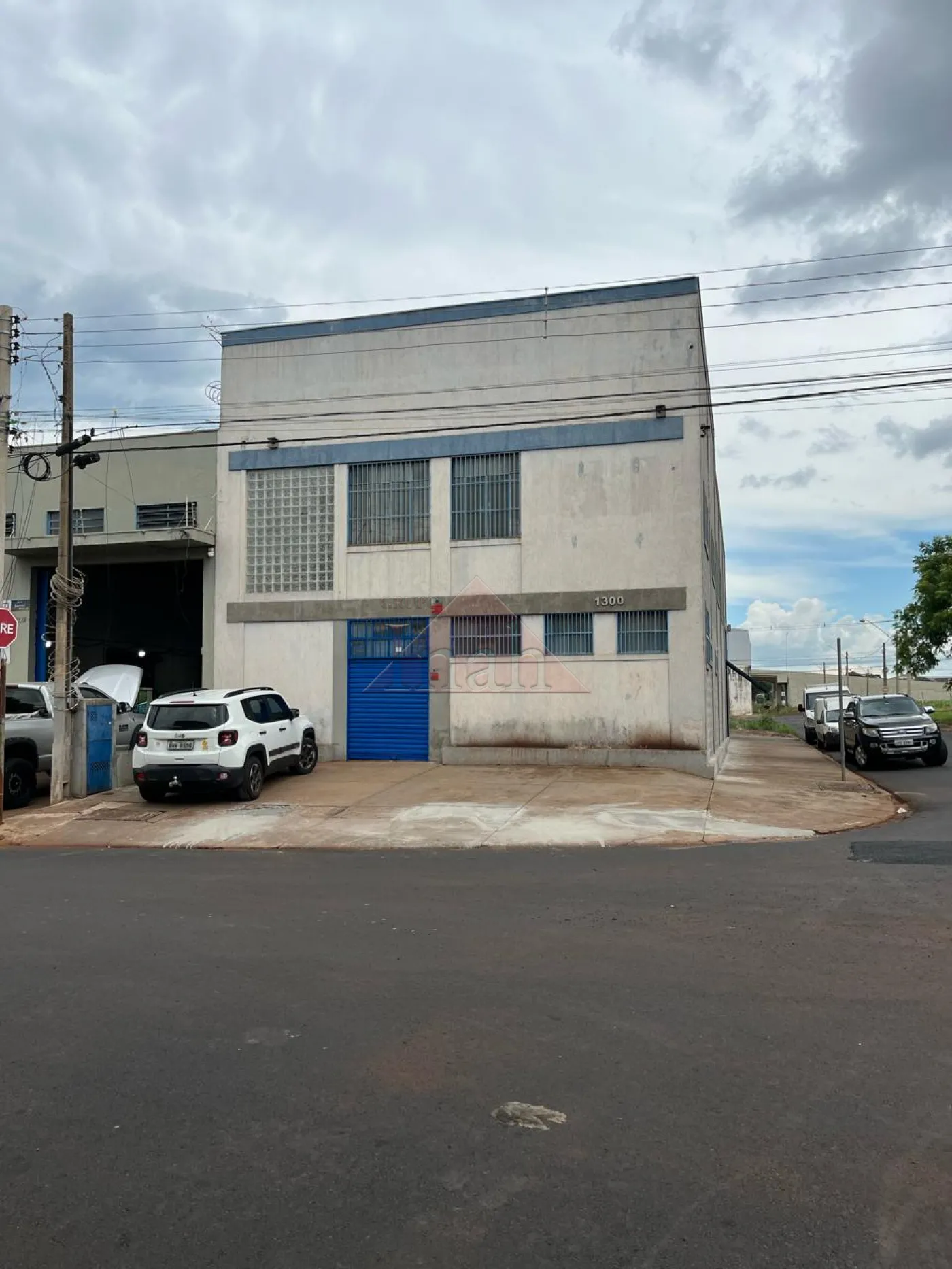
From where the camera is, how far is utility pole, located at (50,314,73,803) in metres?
15.1

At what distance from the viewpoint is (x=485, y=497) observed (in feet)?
64.2

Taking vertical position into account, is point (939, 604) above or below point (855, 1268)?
above

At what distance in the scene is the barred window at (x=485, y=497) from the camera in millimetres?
19406

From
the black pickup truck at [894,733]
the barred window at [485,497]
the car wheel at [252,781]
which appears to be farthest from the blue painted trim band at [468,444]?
the black pickup truck at [894,733]

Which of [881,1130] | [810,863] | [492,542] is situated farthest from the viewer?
[492,542]

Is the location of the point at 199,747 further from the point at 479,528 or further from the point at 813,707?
the point at 813,707

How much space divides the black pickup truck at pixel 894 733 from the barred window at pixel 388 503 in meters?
10.4

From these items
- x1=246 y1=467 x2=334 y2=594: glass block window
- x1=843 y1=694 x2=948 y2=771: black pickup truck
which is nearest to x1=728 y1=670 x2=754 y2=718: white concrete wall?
x1=843 y1=694 x2=948 y2=771: black pickup truck

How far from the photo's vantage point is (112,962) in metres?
6.29

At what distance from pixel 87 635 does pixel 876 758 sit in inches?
874

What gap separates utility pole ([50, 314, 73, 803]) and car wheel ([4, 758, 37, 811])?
0.45 m

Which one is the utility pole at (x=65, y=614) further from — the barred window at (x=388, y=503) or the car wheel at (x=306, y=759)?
the barred window at (x=388, y=503)

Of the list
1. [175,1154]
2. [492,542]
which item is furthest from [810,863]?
[492,542]

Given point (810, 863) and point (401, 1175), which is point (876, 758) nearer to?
point (810, 863)
